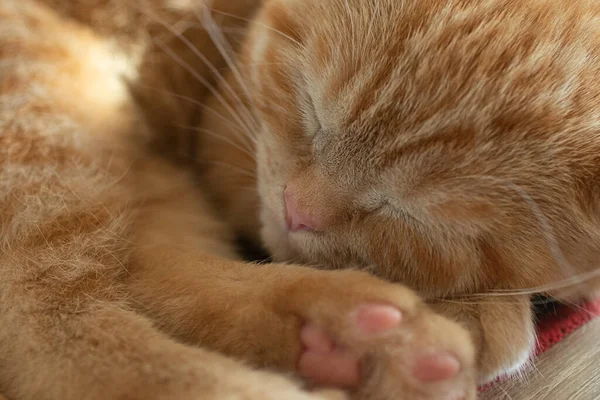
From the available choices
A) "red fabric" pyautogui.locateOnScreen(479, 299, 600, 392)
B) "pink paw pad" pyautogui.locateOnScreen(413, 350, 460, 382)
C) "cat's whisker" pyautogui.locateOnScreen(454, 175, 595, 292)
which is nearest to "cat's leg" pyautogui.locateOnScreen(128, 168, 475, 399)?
"pink paw pad" pyautogui.locateOnScreen(413, 350, 460, 382)

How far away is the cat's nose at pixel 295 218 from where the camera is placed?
2.96 ft

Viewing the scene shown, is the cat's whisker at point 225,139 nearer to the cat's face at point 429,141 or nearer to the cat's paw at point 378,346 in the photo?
the cat's face at point 429,141

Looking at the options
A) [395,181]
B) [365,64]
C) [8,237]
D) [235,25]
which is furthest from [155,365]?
[235,25]

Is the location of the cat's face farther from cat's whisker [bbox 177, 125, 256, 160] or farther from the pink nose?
cat's whisker [bbox 177, 125, 256, 160]

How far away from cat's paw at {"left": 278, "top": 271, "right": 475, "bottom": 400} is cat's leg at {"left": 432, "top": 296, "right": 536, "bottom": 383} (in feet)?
0.35

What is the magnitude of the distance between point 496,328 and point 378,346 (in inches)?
10.1

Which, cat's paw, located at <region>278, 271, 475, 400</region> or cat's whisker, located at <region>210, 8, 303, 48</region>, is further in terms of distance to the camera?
cat's whisker, located at <region>210, 8, 303, 48</region>

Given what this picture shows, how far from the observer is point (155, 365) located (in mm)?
733

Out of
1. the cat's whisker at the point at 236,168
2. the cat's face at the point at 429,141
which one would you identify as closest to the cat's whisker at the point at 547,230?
the cat's face at the point at 429,141

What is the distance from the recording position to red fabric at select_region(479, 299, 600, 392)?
3.40 ft

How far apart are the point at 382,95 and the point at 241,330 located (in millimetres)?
407

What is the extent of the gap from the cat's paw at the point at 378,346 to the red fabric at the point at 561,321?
333mm

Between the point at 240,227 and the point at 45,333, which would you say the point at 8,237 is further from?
the point at 240,227

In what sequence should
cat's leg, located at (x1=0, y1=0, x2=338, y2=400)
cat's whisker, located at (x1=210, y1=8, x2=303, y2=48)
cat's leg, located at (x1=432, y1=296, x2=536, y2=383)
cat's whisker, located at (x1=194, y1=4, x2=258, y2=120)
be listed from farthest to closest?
cat's whisker, located at (x1=194, y1=4, x2=258, y2=120) < cat's whisker, located at (x1=210, y1=8, x2=303, y2=48) < cat's leg, located at (x1=432, y1=296, x2=536, y2=383) < cat's leg, located at (x1=0, y1=0, x2=338, y2=400)
